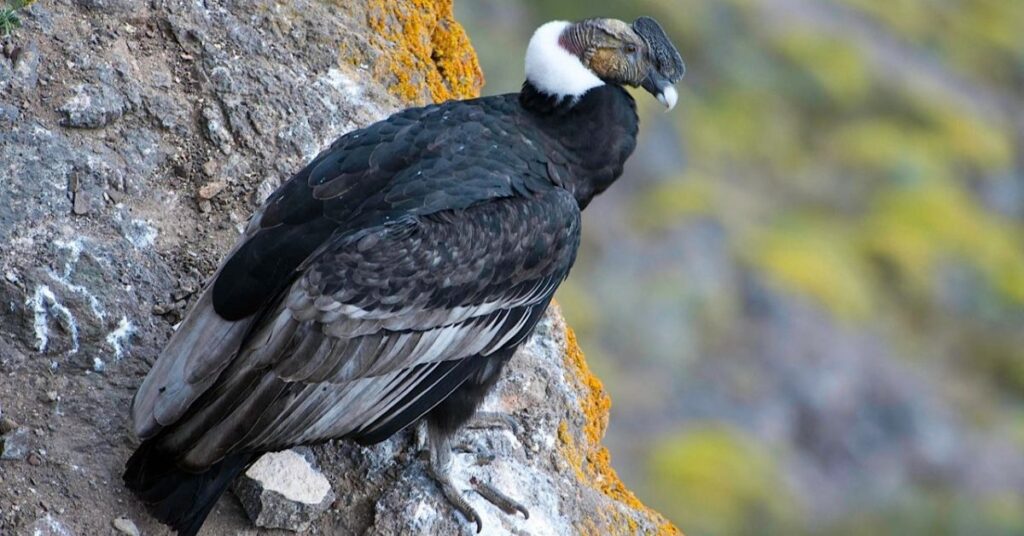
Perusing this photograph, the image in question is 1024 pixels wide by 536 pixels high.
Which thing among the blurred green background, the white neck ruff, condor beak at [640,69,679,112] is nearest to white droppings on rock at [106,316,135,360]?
the white neck ruff

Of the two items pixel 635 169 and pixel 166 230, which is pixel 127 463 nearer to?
pixel 166 230

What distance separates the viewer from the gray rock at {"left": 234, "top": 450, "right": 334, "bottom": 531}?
5.47m

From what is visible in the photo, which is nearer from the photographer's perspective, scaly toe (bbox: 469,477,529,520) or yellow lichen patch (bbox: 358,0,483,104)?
scaly toe (bbox: 469,477,529,520)

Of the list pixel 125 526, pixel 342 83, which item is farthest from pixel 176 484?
pixel 342 83

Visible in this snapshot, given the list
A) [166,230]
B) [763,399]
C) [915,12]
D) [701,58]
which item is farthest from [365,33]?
[915,12]

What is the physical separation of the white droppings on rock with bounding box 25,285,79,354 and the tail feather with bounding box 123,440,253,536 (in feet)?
2.11

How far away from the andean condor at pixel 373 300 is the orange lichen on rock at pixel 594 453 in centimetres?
67

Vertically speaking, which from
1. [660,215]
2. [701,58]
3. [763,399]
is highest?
[701,58]

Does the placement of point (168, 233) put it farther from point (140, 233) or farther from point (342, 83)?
point (342, 83)

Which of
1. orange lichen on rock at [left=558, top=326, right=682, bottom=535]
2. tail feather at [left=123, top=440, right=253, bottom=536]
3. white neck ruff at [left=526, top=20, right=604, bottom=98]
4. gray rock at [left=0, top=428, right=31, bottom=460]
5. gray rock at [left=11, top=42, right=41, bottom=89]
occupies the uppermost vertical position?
white neck ruff at [left=526, top=20, right=604, bottom=98]

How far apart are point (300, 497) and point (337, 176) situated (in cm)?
126

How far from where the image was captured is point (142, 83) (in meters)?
6.51

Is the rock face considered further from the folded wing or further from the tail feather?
the folded wing

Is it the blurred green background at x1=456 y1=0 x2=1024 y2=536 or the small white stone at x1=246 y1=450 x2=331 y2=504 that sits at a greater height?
the blurred green background at x1=456 y1=0 x2=1024 y2=536
